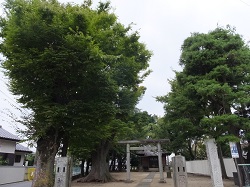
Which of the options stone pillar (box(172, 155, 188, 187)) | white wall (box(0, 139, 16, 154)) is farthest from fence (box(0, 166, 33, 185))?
stone pillar (box(172, 155, 188, 187))

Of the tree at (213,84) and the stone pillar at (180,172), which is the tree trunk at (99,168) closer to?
the tree at (213,84)

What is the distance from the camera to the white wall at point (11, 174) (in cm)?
1680

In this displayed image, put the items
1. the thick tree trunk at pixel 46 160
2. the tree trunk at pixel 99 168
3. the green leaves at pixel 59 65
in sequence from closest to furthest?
the green leaves at pixel 59 65
the thick tree trunk at pixel 46 160
the tree trunk at pixel 99 168

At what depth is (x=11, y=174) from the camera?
18109 mm

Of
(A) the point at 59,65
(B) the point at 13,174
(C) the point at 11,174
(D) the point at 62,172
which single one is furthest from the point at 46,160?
(B) the point at 13,174

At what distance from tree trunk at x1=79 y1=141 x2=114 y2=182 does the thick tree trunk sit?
8.87m

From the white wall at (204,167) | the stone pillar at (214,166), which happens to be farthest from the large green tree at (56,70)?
the white wall at (204,167)

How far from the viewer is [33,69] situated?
9.52 m

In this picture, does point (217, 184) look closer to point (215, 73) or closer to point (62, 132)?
point (215, 73)

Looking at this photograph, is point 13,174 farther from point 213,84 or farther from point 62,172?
point 213,84

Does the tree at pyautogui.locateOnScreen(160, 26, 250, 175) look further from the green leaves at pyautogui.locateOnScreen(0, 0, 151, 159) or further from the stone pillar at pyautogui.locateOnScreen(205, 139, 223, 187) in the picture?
the green leaves at pyautogui.locateOnScreen(0, 0, 151, 159)

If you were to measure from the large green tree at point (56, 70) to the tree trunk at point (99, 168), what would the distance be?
7690 mm

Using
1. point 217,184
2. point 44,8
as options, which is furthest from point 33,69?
point 217,184

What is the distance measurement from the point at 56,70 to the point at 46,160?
4.60 m
